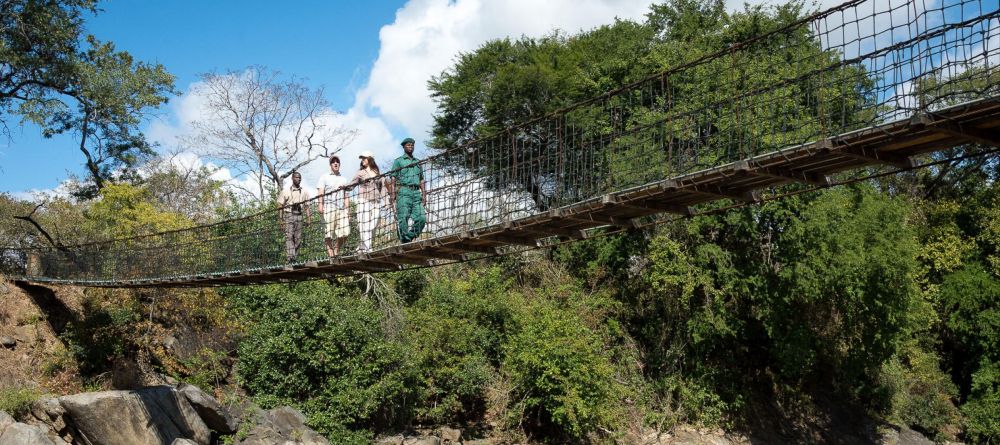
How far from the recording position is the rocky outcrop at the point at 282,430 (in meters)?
9.02

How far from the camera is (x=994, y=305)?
13742mm

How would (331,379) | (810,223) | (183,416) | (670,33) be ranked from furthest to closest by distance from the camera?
(670,33)
(810,223)
(331,379)
(183,416)

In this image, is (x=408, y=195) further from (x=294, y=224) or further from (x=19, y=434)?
(x=19, y=434)

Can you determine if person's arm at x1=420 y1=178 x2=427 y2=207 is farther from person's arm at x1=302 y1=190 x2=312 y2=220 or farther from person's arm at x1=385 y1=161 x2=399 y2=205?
person's arm at x1=302 y1=190 x2=312 y2=220

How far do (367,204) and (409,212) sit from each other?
1.60 feet

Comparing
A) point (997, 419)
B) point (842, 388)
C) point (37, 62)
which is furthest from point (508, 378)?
point (997, 419)

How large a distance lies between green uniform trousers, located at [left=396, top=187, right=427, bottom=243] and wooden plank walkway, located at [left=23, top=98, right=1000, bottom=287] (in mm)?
243

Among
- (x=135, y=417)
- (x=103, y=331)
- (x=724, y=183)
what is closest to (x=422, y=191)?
(x=724, y=183)

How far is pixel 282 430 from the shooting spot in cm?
929

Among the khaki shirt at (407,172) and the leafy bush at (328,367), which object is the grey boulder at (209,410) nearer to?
the leafy bush at (328,367)

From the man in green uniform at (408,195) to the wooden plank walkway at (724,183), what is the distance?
0.27 metres

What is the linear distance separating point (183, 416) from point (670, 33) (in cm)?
1085

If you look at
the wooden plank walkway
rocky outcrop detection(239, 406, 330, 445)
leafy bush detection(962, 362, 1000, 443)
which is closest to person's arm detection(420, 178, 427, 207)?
the wooden plank walkway

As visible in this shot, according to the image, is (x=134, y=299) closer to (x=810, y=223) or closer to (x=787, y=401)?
(x=810, y=223)
